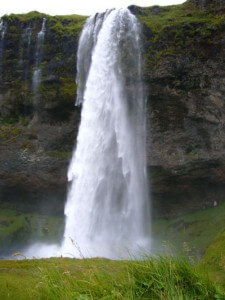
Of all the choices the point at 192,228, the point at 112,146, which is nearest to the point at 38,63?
the point at 112,146

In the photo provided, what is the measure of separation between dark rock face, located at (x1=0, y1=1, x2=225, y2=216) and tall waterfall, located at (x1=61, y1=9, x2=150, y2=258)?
1.45m

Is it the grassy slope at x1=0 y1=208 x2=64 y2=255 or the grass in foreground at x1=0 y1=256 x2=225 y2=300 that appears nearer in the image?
the grass in foreground at x1=0 y1=256 x2=225 y2=300

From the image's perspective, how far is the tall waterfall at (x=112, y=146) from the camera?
29094 mm

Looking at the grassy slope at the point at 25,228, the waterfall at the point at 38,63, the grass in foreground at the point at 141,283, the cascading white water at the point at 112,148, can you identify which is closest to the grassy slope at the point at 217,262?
the grass in foreground at the point at 141,283

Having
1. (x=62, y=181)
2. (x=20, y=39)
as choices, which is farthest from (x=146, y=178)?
(x=20, y=39)

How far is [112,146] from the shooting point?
29.9m

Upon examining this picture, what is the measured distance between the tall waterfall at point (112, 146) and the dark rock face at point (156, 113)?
1.45 m

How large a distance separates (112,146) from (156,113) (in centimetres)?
522

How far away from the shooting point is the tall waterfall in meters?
29.1

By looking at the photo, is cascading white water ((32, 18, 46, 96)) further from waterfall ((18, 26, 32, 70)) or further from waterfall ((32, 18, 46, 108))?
waterfall ((18, 26, 32, 70))

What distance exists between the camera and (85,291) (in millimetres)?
3900

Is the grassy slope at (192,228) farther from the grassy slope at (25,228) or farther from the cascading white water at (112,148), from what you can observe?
the grassy slope at (25,228)

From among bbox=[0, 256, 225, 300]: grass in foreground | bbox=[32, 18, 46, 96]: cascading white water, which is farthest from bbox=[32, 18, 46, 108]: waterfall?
bbox=[0, 256, 225, 300]: grass in foreground

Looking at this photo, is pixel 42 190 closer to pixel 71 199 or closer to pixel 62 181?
pixel 62 181
